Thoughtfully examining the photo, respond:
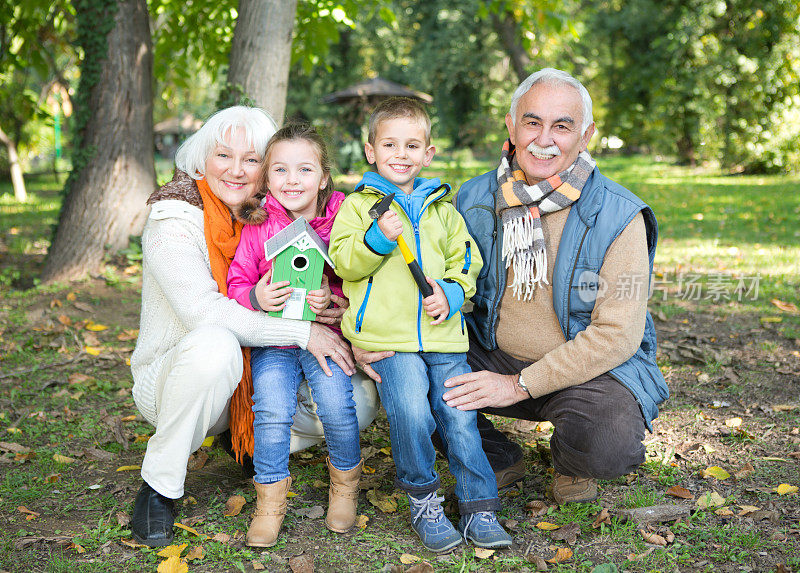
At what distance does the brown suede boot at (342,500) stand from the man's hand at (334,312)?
22.7 inches

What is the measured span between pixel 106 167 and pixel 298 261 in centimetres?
448

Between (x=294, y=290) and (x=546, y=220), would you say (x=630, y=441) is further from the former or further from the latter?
(x=294, y=290)

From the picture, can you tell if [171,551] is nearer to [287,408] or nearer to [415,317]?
[287,408]

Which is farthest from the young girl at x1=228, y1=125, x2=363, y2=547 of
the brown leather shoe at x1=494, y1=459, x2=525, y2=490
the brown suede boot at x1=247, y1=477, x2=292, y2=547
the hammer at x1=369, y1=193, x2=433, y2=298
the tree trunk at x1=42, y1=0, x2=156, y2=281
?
the tree trunk at x1=42, y1=0, x2=156, y2=281

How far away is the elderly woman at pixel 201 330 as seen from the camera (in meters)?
2.75

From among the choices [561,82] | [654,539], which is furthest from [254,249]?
[654,539]

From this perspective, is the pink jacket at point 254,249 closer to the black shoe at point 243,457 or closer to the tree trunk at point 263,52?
the black shoe at point 243,457

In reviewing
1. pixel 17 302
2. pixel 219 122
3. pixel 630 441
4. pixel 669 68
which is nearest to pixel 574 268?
pixel 630 441

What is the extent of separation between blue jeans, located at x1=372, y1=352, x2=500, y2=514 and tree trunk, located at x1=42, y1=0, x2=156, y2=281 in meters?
4.77

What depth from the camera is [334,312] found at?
120 inches

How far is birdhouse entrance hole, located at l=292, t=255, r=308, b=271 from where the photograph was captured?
9.51 feet

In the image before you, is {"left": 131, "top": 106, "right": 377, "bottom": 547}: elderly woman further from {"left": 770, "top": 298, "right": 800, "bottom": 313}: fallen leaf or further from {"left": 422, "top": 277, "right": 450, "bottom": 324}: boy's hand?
{"left": 770, "top": 298, "right": 800, "bottom": 313}: fallen leaf

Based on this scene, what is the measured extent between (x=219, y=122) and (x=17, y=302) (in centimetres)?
413

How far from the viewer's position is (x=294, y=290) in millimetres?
2924
